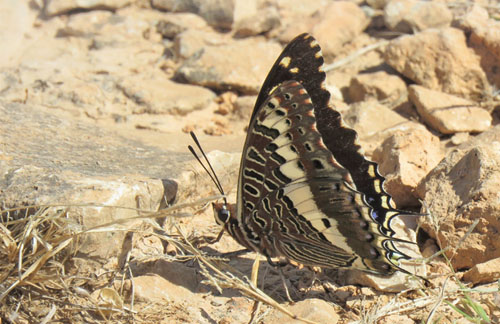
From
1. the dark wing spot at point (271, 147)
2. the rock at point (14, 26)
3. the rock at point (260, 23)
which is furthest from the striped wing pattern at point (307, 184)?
the rock at point (14, 26)

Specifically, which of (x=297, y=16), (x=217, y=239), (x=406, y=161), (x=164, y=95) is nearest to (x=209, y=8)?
(x=297, y=16)

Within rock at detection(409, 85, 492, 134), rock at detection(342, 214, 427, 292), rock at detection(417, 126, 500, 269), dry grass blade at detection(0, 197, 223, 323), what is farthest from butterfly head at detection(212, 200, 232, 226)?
rock at detection(409, 85, 492, 134)

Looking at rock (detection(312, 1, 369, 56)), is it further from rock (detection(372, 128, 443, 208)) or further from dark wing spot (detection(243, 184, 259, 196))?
dark wing spot (detection(243, 184, 259, 196))

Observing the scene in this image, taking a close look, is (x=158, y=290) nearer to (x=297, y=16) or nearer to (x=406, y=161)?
(x=406, y=161)

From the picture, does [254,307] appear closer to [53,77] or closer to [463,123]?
[463,123]

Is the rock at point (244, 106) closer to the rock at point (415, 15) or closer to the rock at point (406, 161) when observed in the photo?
the rock at point (406, 161)

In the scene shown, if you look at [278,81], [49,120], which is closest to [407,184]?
[278,81]
